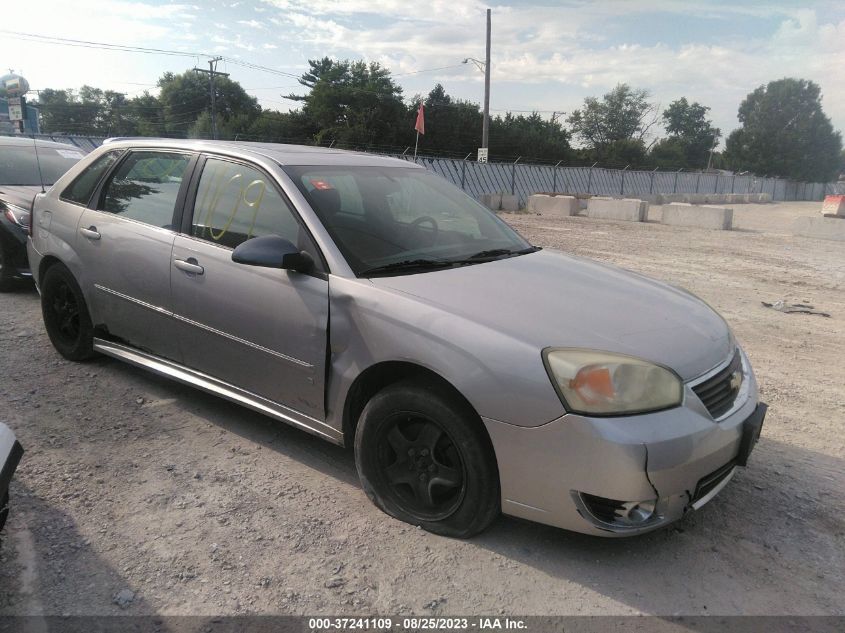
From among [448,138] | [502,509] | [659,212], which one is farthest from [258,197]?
[448,138]

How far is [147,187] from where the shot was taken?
4059 mm

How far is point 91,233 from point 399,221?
7.31 ft

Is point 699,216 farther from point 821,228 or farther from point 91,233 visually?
point 91,233

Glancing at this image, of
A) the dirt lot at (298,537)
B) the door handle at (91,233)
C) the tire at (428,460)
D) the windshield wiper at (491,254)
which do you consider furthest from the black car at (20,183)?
the tire at (428,460)

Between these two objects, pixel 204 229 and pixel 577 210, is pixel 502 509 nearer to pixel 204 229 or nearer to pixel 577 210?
pixel 204 229

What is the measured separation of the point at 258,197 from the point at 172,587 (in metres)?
1.94

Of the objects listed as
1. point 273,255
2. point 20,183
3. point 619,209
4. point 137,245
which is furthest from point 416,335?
point 619,209

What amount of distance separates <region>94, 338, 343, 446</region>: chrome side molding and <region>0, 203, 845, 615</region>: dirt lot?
29cm

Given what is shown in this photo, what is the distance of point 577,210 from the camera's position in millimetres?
25281

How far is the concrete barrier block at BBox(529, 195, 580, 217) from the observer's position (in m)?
24.5

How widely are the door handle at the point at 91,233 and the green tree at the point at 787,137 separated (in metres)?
100

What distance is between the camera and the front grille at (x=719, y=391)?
255 centimetres

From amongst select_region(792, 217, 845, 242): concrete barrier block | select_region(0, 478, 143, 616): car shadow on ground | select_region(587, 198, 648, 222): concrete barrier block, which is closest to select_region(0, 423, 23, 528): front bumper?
select_region(0, 478, 143, 616): car shadow on ground

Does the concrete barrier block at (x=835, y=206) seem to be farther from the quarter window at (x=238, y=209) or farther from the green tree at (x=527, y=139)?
the green tree at (x=527, y=139)
